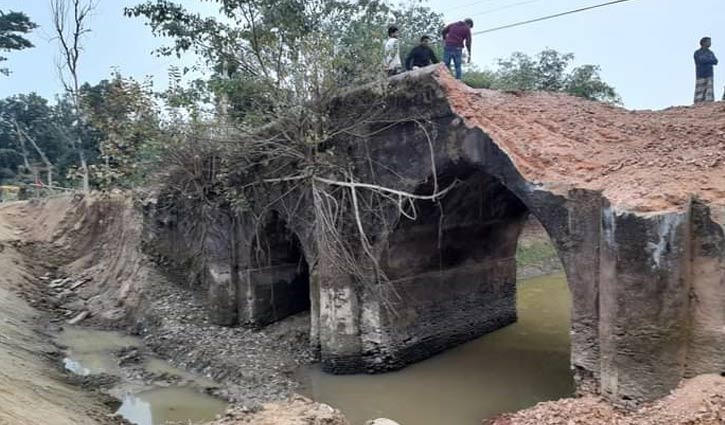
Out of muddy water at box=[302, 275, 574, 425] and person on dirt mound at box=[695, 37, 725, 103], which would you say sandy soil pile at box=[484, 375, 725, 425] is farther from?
person on dirt mound at box=[695, 37, 725, 103]

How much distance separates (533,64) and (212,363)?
729 inches

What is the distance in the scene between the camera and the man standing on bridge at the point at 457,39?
11.6m

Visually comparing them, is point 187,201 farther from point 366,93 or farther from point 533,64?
point 533,64

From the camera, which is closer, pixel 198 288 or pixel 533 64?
pixel 198 288

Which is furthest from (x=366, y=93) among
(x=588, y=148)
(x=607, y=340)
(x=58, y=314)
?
(x=58, y=314)

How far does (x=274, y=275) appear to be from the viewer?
41.3 feet

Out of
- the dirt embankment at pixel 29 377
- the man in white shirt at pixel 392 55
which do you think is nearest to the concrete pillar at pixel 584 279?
the man in white shirt at pixel 392 55

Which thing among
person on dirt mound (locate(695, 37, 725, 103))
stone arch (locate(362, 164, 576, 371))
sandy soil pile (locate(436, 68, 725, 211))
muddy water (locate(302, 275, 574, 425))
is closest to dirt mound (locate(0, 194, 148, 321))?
muddy water (locate(302, 275, 574, 425))

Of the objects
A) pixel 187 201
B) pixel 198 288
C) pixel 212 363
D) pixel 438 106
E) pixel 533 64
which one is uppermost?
pixel 533 64

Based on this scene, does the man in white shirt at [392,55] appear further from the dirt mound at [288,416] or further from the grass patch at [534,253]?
the grass patch at [534,253]

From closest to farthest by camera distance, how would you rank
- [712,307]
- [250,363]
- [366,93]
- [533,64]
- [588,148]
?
1. [712,307]
2. [588,148]
3. [366,93]
4. [250,363]
5. [533,64]

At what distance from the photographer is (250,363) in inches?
410

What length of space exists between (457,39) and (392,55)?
168 cm

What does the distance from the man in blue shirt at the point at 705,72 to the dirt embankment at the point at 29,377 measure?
11826 millimetres
